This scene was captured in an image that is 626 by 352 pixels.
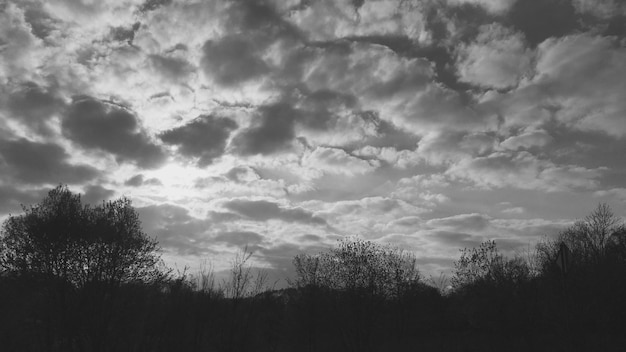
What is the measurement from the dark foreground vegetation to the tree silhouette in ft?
0.25

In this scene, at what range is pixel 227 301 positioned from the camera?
21016 millimetres

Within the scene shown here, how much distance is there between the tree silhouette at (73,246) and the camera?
33.5m

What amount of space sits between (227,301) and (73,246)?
19229 mm

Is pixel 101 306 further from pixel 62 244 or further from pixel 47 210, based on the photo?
pixel 47 210

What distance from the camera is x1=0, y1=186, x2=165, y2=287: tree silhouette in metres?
33.5

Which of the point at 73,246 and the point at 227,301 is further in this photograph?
the point at 73,246

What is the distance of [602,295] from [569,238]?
25.0 m

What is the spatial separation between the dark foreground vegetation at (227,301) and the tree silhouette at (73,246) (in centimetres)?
8

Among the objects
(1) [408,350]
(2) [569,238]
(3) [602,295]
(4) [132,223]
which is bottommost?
(1) [408,350]

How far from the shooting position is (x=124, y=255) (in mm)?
35156

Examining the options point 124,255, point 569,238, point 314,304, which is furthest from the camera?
point 569,238

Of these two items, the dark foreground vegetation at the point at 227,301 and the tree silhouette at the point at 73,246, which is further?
the tree silhouette at the point at 73,246

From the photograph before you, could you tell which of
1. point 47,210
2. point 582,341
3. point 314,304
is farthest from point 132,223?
point 582,341

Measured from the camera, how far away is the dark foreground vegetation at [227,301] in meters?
22.7
